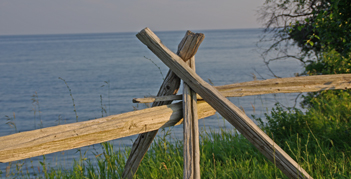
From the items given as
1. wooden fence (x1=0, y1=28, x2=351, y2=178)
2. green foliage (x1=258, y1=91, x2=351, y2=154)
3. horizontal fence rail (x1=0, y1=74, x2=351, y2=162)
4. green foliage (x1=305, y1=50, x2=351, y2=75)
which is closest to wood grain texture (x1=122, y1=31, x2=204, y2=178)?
wooden fence (x1=0, y1=28, x2=351, y2=178)

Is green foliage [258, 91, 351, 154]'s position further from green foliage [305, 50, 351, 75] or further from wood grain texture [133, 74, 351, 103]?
green foliage [305, 50, 351, 75]

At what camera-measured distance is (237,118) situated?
268cm

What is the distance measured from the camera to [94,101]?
48.2ft

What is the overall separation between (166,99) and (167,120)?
0.67 ft

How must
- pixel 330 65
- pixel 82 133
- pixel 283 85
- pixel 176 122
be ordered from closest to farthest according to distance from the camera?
pixel 82 133 → pixel 176 122 → pixel 283 85 → pixel 330 65

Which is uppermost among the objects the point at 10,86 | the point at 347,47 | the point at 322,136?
the point at 10,86

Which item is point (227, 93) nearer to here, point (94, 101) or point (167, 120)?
point (167, 120)

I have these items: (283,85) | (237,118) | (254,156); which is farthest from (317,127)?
(237,118)

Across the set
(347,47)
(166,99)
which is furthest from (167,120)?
(347,47)

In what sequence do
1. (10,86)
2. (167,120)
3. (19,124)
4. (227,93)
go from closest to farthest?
1. (167,120)
2. (227,93)
3. (19,124)
4. (10,86)

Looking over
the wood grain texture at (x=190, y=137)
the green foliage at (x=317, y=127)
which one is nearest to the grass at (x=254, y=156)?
the green foliage at (x=317, y=127)

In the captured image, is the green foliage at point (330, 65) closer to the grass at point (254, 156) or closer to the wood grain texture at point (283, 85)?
the grass at point (254, 156)

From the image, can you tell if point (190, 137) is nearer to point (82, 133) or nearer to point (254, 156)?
point (82, 133)

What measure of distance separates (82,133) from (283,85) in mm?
2083
